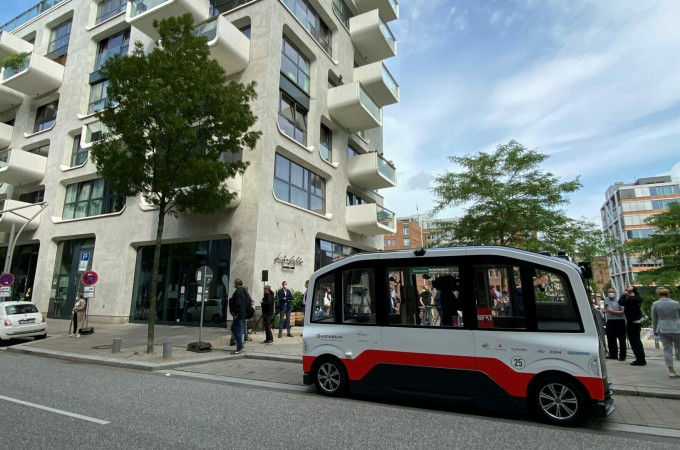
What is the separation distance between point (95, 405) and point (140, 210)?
15.0m

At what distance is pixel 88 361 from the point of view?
1033 centimetres

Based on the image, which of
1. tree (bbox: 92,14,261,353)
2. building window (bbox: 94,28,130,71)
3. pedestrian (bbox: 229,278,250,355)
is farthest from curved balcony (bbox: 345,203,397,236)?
building window (bbox: 94,28,130,71)

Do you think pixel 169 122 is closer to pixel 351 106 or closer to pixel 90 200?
pixel 351 106

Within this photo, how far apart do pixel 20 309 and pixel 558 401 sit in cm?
1717

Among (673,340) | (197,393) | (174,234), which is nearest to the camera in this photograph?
(197,393)

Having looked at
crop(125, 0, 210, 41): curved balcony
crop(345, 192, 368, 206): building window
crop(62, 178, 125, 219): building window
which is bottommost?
crop(62, 178, 125, 219): building window

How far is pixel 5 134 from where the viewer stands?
2647cm


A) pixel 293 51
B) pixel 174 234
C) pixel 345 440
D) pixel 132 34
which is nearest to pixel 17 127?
pixel 132 34

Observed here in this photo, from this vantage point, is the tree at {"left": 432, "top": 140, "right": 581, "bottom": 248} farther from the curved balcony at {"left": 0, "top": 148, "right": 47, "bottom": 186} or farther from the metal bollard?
the curved balcony at {"left": 0, "top": 148, "right": 47, "bottom": 186}

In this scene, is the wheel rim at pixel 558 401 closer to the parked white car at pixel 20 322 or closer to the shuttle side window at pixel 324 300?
the shuttle side window at pixel 324 300

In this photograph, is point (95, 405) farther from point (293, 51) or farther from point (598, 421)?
point (293, 51)

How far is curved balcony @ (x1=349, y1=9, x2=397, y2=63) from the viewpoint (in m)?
24.6

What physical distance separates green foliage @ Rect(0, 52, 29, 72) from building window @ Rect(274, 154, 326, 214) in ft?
63.3

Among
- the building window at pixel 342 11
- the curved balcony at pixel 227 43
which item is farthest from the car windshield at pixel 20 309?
the building window at pixel 342 11
